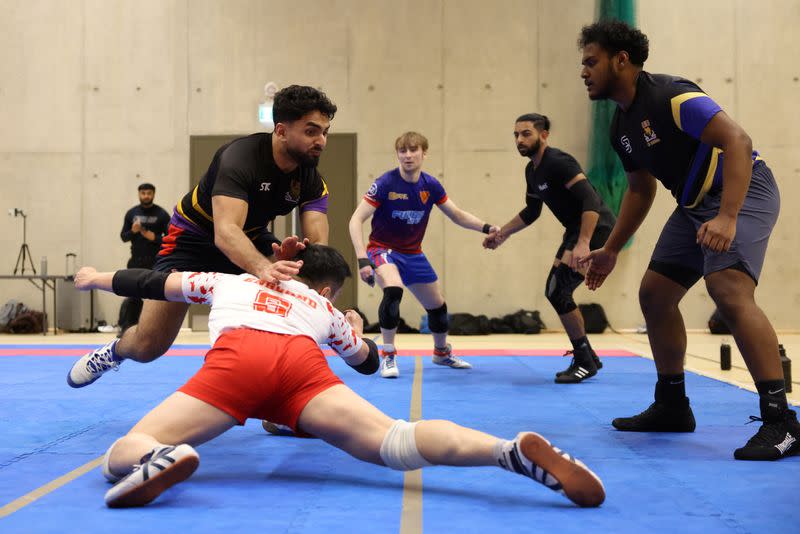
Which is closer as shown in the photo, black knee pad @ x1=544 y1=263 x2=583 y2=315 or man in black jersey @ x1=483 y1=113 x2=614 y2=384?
man in black jersey @ x1=483 y1=113 x2=614 y2=384

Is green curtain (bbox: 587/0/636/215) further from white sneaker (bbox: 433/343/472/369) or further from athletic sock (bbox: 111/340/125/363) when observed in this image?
athletic sock (bbox: 111/340/125/363)

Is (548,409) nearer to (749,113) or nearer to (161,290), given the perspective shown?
(161,290)

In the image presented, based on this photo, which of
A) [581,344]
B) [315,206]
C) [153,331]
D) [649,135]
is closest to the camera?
[649,135]

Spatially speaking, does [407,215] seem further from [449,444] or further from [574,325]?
[449,444]

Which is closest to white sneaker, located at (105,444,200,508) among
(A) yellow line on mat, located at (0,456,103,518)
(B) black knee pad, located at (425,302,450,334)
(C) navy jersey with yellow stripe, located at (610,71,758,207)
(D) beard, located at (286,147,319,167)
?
(A) yellow line on mat, located at (0,456,103,518)

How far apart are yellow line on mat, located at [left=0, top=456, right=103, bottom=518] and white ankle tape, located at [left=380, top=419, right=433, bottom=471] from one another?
1168 mm

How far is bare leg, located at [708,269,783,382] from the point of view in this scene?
125 inches

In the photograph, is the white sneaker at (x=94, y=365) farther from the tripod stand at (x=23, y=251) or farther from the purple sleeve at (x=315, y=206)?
the tripod stand at (x=23, y=251)

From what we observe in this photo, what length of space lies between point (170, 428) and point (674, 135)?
248 cm

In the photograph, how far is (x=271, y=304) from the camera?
116 inches

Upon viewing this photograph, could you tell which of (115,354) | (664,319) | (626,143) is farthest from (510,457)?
(115,354)

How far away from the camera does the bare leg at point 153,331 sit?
13.1 feet

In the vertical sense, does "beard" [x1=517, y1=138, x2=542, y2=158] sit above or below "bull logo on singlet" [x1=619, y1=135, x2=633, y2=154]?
above

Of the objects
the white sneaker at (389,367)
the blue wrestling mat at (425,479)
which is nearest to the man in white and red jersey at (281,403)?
the blue wrestling mat at (425,479)
